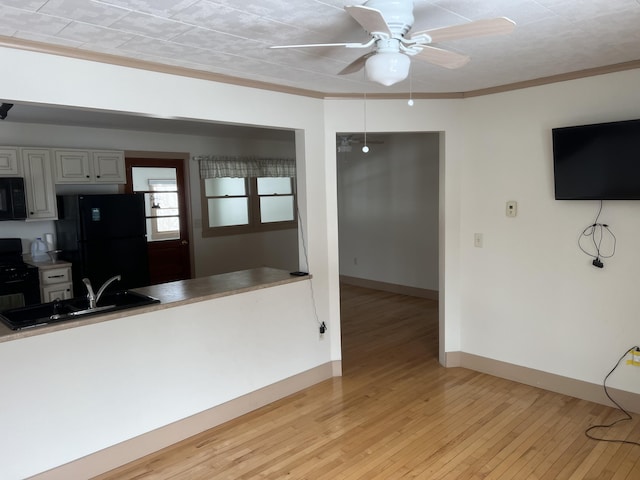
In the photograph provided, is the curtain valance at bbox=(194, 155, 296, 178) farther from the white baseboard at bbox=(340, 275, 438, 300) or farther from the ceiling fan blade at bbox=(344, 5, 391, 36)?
the ceiling fan blade at bbox=(344, 5, 391, 36)

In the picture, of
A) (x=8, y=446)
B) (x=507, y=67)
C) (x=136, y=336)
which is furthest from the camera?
(x=507, y=67)

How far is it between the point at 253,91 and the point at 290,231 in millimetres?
4499

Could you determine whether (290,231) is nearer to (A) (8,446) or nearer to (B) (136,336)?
(B) (136,336)

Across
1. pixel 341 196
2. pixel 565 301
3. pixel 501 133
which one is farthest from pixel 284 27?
pixel 341 196

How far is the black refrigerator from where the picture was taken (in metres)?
4.86

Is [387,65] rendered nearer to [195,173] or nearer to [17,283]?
[17,283]

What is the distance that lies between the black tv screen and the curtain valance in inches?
177

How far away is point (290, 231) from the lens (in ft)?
25.4

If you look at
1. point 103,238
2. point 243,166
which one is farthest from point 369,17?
point 243,166

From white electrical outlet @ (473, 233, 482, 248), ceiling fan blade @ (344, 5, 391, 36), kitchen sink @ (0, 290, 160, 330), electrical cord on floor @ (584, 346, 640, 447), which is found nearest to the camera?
ceiling fan blade @ (344, 5, 391, 36)

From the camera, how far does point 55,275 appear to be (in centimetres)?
468

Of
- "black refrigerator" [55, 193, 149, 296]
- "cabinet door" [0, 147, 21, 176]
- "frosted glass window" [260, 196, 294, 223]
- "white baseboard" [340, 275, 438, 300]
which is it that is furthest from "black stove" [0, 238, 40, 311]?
"white baseboard" [340, 275, 438, 300]

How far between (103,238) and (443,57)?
4225 millimetres

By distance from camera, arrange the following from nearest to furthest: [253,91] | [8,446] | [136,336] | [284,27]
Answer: [284,27], [8,446], [136,336], [253,91]
